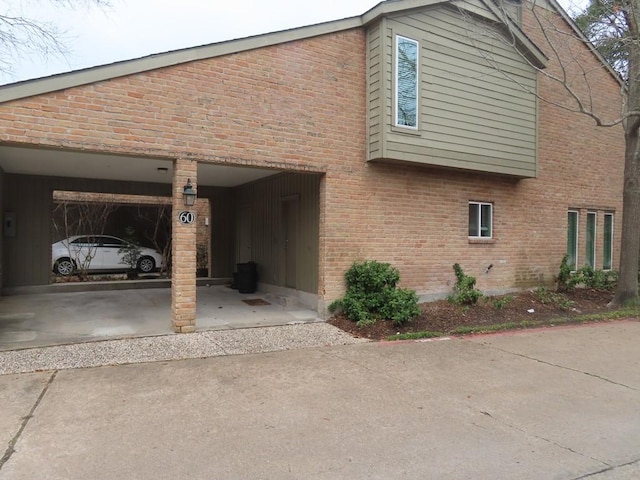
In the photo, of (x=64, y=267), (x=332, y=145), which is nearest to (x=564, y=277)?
(x=332, y=145)

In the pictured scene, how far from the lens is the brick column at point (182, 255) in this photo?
731 cm

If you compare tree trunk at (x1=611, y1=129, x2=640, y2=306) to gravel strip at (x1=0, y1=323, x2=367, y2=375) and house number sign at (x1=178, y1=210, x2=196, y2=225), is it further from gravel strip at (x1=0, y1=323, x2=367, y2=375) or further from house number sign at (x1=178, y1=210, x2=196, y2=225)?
house number sign at (x1=178, y1=210, x2=196, y2=225)

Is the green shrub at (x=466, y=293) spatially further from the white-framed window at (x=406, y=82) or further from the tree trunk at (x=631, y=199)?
the tree trunk at (x=631, y=199)

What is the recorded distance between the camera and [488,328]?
848cm

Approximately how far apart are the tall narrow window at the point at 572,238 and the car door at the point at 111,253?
13.8m

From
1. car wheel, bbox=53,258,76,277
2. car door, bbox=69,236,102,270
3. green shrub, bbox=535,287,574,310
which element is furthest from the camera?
car door, bbox=69,236,102,270

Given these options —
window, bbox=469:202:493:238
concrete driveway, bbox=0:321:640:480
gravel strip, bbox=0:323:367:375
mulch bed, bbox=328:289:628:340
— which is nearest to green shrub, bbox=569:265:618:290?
mulch bed, bbox=328:289:628:340

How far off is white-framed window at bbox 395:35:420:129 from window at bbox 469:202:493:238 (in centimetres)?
288

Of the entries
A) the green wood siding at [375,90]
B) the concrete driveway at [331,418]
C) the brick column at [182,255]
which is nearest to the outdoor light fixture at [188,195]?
the brick column at [182,255]

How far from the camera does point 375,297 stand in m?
8.61

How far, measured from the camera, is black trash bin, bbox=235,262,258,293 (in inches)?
465

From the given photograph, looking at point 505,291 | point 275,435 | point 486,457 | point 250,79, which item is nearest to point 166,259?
point 250,79

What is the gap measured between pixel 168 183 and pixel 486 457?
10707mm

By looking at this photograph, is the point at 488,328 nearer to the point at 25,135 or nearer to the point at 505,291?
the point at 505,291
